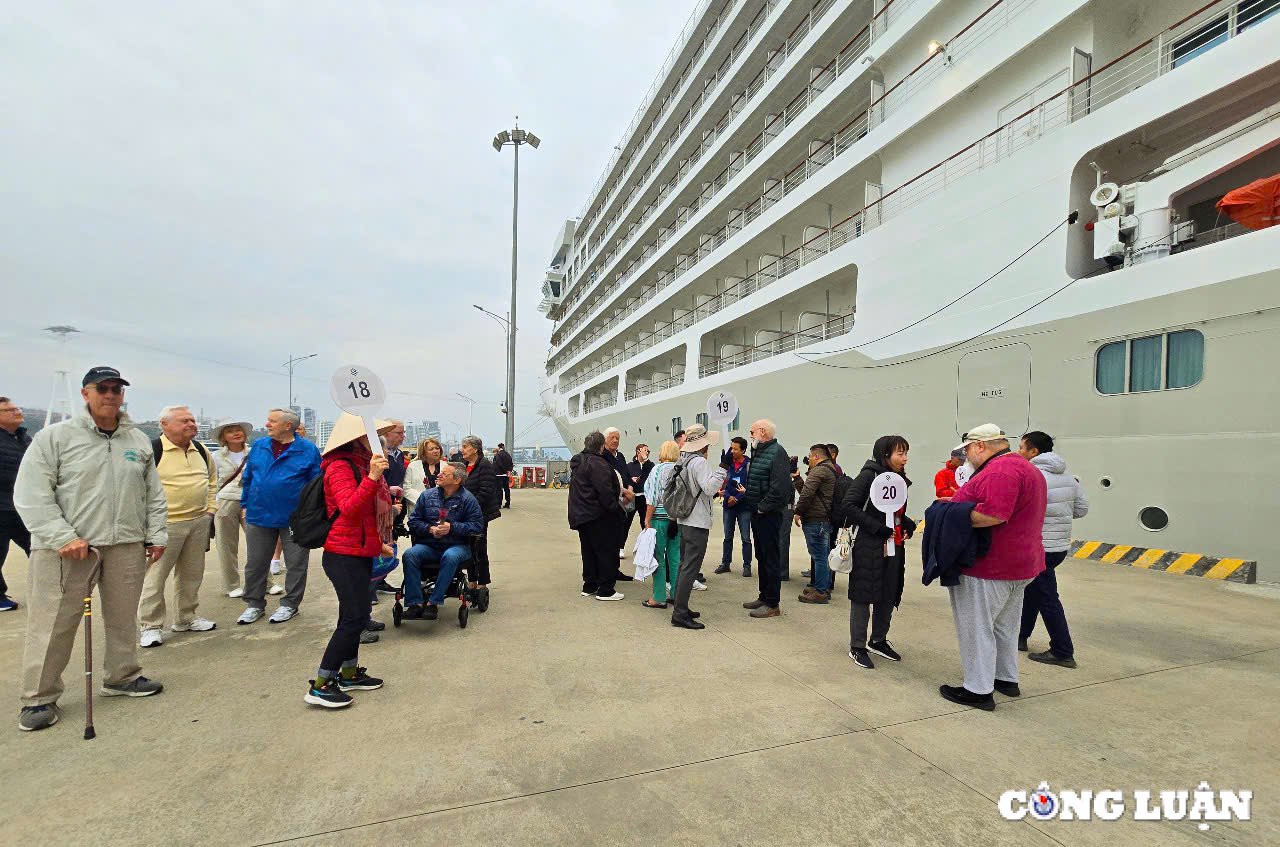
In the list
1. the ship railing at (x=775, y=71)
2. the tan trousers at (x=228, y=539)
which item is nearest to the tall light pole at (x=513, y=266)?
the ship railing at (x=775, y=71)

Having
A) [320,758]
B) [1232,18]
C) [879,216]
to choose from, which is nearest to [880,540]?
[320,758]

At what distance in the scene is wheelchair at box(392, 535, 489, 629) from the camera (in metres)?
4.55

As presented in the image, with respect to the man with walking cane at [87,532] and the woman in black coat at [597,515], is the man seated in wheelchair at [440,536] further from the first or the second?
the man with walking cane at [87,532]

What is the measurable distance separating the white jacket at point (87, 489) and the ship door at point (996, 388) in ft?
32.5

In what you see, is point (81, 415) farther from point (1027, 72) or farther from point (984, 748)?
point (1027, 72)

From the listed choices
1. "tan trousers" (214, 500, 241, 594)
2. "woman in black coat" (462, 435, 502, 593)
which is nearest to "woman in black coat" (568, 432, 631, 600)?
"woman in black coat" (462, 435, 502, 593)

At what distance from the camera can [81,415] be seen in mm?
3074

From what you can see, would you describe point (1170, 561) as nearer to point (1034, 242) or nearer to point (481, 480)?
point (1034, 242)

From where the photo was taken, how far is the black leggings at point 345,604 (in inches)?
121

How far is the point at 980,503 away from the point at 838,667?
1475mm

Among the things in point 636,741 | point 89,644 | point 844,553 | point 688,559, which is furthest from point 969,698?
point 89,644

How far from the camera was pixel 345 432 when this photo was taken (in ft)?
→ 10.7

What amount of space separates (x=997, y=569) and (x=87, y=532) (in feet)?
16.3

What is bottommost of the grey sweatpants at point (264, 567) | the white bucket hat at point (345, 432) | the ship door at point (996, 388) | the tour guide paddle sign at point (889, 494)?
the grey sweatpants at point (264, 567)
